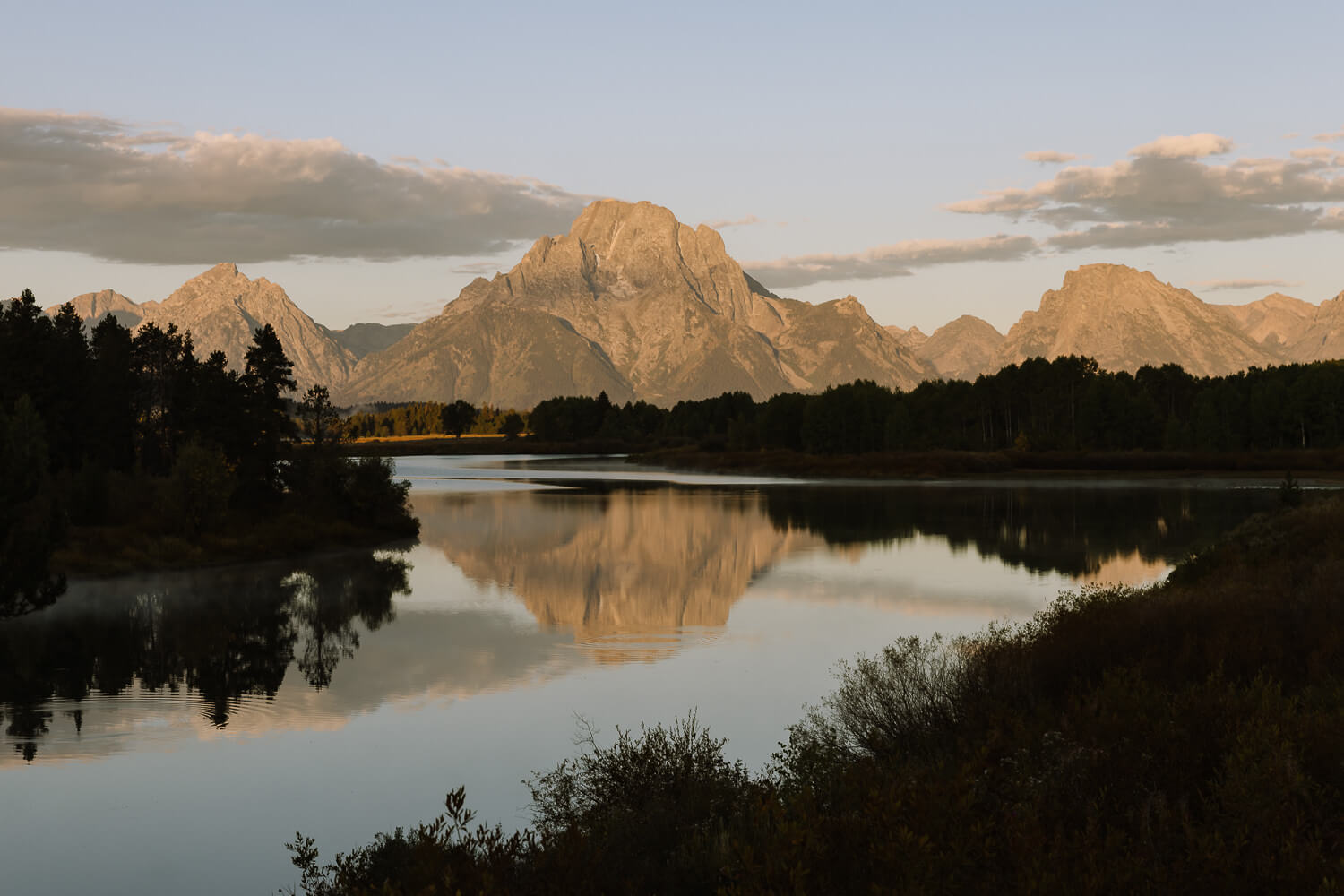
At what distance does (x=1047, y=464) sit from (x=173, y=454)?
118230 millimetres

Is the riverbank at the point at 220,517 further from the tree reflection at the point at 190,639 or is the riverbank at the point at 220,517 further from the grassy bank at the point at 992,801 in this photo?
the grassy bank at the point at 992,801

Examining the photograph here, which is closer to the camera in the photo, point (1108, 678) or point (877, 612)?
point (1108, 678)

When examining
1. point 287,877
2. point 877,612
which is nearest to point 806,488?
point 877,612

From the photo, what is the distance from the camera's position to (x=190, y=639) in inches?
1328

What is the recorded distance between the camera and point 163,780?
20.0m

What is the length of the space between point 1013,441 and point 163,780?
177 m

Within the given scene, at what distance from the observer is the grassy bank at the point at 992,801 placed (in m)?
9.29

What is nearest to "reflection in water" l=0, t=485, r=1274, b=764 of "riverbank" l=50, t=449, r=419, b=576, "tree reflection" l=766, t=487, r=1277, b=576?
"tree reflection" l=766, t=487, r=1277, b=576

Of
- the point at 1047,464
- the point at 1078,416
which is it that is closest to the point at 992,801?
the point at 1047,464

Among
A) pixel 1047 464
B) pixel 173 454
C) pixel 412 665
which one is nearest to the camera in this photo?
pixel 412 665

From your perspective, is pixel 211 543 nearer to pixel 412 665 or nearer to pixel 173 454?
pixel 412 665

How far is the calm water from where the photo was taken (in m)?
18.1

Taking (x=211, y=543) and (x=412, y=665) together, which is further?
(x=211, y=543)

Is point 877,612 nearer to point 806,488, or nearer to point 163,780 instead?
point 163,780
